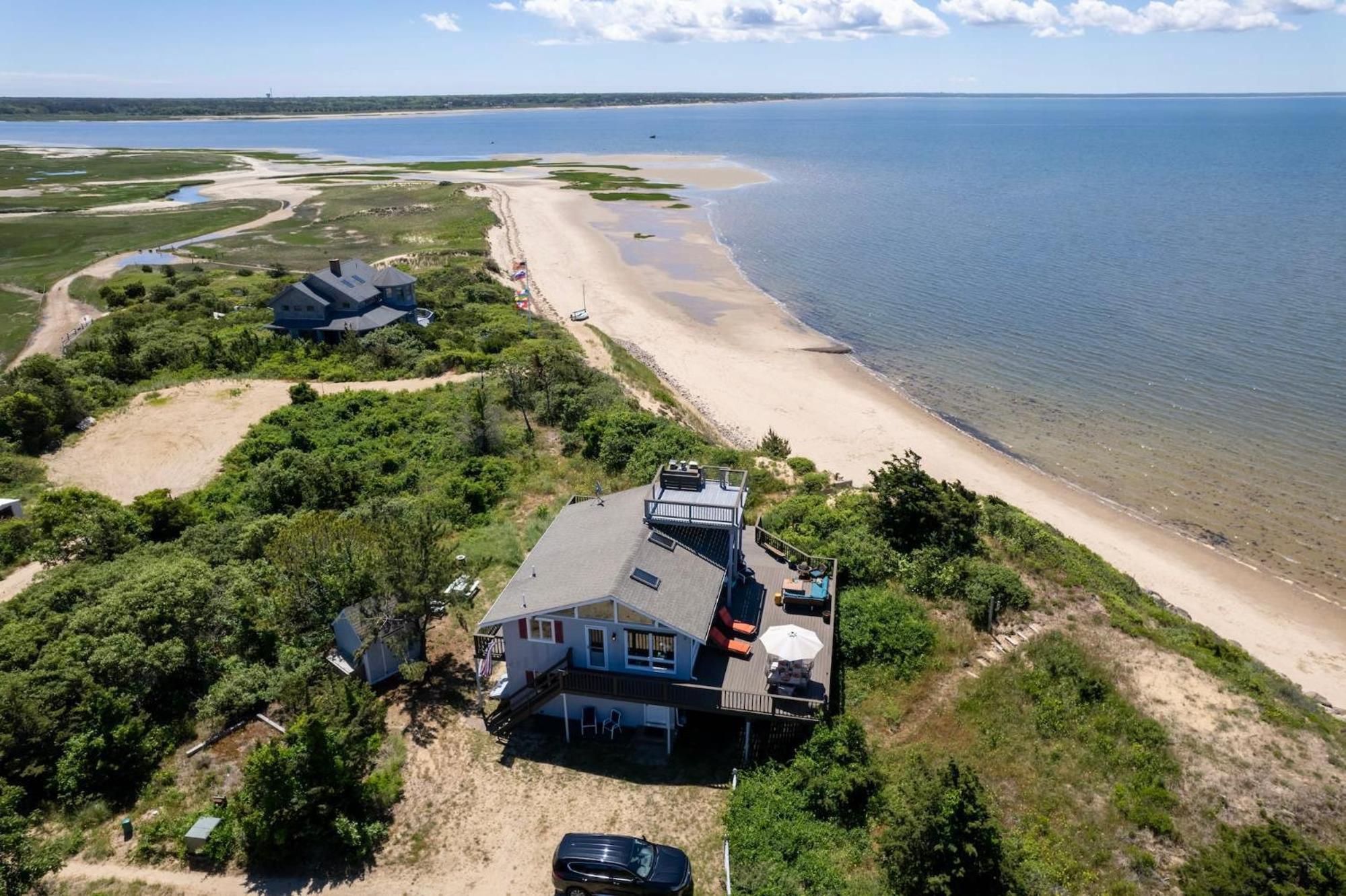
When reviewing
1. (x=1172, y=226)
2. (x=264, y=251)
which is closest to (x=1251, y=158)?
(x=1172, y=226)

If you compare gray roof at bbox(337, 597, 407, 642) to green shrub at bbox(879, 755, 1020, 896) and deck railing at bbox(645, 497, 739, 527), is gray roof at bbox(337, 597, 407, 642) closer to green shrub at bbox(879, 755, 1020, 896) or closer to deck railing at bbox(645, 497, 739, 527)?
deck railing at bbox(645, 497, 739, 527)

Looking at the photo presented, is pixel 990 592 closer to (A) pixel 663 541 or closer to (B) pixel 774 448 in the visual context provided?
(A) pixel 663 541

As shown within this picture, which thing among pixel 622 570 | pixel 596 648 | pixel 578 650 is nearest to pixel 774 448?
pixel 622 570

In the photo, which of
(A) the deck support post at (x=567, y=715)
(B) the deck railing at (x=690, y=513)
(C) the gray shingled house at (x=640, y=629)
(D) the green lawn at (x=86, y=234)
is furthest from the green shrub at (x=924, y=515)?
(D) the green lawn at (x=86, y=234)

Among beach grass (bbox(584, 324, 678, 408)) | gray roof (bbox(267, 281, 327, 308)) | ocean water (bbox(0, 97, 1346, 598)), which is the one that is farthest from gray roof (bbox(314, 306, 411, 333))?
ocean water (bbox(0, 97, 1346, 598))

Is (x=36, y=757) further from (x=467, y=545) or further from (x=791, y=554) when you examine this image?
(x=791, y=554)

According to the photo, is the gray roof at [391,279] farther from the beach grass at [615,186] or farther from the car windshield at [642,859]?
the beach grass at [615,186]
